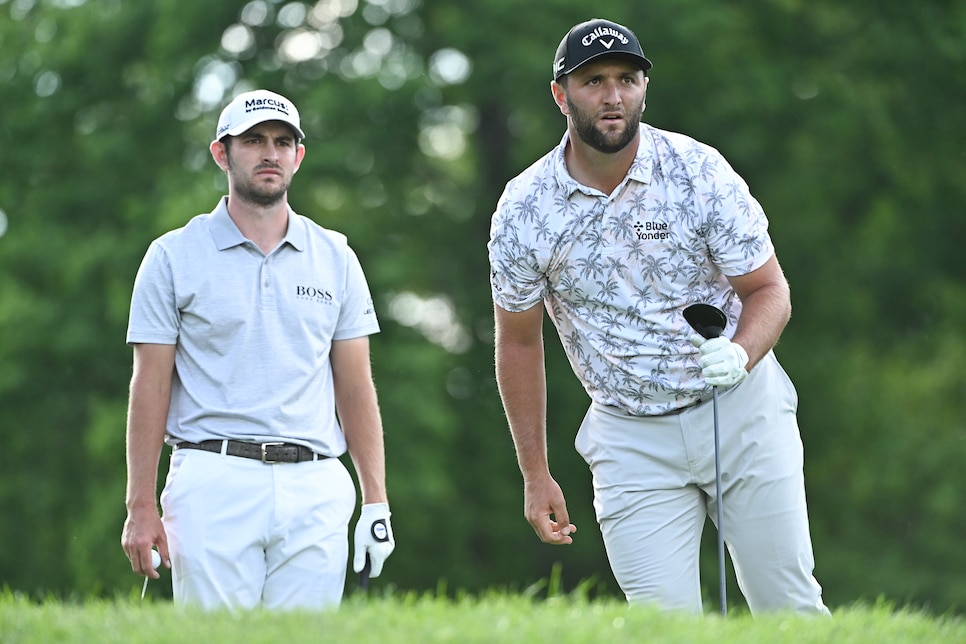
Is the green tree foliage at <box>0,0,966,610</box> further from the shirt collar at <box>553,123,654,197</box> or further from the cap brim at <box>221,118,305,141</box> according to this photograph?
the shirt collar at <box>553,123,654,197</box>

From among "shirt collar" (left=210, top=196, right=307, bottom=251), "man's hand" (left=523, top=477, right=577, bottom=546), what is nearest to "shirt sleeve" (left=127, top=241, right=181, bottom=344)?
"shirt collar" (left=210, top=196, right=307, bottom=251)

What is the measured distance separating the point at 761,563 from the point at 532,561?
15043 millimetres

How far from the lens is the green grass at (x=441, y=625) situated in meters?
3.95

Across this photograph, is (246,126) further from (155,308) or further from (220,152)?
(155,308)

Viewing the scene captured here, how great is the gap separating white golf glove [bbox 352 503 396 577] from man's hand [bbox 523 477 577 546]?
1.84 feet

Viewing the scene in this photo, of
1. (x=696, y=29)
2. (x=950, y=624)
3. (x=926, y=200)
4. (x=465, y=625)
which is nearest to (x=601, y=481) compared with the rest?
(x=950, y=624)

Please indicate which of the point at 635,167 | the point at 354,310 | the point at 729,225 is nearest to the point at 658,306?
the point at 729,225

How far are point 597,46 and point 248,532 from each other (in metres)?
2.23

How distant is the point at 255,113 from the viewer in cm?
602

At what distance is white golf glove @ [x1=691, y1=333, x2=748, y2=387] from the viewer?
5434 millimetres

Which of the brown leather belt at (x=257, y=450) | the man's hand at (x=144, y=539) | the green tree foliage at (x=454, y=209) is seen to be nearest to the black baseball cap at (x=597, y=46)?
the brown leather belt at (x=257, y=450)

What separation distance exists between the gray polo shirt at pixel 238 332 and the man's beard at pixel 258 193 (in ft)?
0.42

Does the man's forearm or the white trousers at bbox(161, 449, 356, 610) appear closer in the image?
the white trousers at bbox(161, 449, 356, 610)

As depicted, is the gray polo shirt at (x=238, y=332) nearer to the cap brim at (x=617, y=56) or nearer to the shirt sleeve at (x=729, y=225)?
the cap brim at (x=617, y=56)
